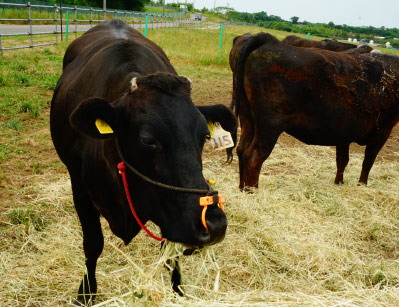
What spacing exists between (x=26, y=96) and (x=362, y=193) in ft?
19.5

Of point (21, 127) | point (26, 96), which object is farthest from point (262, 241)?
point (26, 96)

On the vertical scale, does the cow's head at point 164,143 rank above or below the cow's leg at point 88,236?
above

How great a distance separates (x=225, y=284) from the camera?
3.04 meters

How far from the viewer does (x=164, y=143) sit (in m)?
1.90

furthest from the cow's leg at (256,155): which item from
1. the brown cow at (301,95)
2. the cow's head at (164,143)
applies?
the cow's head at (164,143)

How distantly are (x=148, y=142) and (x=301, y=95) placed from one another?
2936 millimetres

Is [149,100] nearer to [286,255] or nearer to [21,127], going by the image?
[286,255]

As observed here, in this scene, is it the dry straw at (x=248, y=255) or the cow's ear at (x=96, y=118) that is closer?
the cow's ear at (x=96, y=118)

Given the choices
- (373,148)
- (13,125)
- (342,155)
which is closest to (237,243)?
(342,155)

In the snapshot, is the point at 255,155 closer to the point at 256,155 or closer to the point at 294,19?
the point at 256,155

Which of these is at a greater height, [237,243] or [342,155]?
[342,155]

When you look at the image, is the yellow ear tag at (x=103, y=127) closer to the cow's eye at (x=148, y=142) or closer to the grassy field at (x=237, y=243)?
the cow's eye at (x=148, y=142)

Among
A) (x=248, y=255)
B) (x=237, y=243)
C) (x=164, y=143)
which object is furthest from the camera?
(x=237, y=243)

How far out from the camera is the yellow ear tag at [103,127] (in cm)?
196
